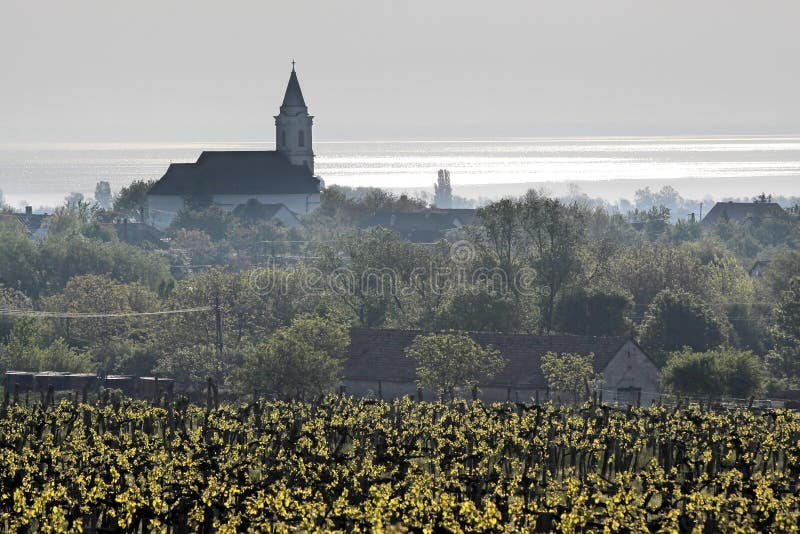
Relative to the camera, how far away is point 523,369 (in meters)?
63.0

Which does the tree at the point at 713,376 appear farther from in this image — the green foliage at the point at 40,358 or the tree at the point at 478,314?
the green foliage at the point at 40,358

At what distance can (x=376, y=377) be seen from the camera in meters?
64.1

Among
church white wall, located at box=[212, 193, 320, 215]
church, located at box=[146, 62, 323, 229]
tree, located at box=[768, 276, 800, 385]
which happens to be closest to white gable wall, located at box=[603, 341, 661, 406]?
tree, located at box=[768, 276, 800, 385]

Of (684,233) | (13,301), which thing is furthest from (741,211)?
(13,301)

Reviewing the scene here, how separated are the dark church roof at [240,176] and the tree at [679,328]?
342ft

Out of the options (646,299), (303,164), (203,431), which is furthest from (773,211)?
(203,431)

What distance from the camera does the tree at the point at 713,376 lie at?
5953 cm

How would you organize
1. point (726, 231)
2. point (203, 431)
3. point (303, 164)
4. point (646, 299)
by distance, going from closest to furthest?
1. point (203, 431)
2. point (646, 299)
3. point (726, 231)
4. point (303, 164)

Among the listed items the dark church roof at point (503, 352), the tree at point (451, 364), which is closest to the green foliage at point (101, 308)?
the dark church roof at point (503, 352)

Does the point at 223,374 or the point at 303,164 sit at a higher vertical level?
the point at 303,164

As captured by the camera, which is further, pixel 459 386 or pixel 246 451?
pixel 459 386

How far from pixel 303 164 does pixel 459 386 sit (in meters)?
114

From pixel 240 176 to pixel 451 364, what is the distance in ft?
382

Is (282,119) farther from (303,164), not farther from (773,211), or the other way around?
(773,211)
